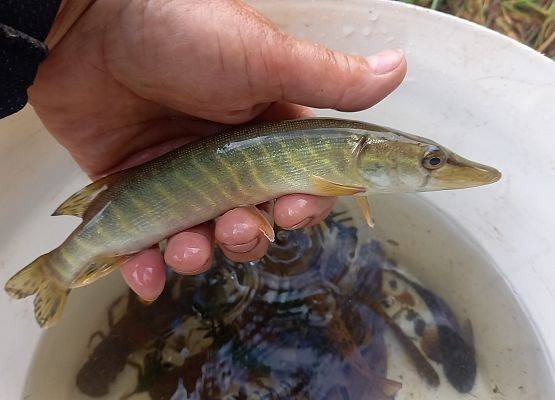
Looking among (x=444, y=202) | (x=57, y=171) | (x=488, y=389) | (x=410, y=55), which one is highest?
(x=410, y=55)

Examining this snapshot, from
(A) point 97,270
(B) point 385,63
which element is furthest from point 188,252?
(B) point 385,63

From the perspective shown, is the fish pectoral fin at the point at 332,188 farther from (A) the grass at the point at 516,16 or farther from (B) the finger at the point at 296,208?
(A) the grass at the point at 516,16

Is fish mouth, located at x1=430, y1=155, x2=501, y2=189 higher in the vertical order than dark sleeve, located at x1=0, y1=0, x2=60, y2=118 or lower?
lower

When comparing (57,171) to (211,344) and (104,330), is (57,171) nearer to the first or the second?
(104,330)

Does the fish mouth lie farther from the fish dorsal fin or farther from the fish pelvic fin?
the fish pelvic fin

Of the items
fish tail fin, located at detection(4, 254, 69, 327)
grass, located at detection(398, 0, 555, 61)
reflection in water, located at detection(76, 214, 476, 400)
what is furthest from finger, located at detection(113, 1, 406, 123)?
grass, located at detection(398, 0, 555, 61)

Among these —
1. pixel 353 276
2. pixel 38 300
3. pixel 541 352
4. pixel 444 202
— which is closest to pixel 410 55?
pixel 444 202

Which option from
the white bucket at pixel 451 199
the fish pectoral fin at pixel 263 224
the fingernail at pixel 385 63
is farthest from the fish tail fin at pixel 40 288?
the fingernail at pixel 385 63
